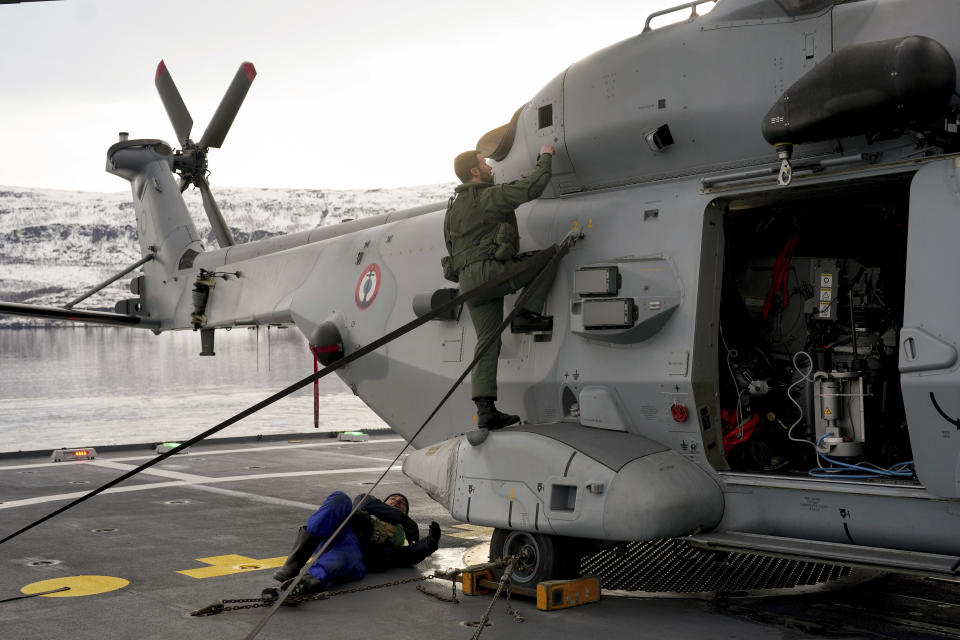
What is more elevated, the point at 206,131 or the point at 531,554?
the point at 206,131

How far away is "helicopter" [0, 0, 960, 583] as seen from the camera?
4941 millimetres

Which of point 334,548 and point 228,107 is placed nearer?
point 334,548

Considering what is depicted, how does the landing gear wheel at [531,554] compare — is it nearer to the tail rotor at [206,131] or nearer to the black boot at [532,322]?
the black boot at [532,322]

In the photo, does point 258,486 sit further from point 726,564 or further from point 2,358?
point 2,358

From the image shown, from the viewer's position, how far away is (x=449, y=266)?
6852 mm

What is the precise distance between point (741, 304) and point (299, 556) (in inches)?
138

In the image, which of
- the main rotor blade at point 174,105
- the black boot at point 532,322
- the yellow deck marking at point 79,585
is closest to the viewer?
the yellow deck marking at point 79,585

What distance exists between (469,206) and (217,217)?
23.7 ft

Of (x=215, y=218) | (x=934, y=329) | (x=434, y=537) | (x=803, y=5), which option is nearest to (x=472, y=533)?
(x=434, y=537)

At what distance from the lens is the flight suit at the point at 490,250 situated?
655 centimetres

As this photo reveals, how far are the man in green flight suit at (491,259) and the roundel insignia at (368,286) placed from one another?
1.83 meters

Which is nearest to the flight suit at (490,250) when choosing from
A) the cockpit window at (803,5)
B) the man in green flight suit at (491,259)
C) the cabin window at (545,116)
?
the man in green flight suit at (491,259)

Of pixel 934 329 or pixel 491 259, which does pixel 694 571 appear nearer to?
pixel 491 259

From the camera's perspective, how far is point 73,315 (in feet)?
36.9
